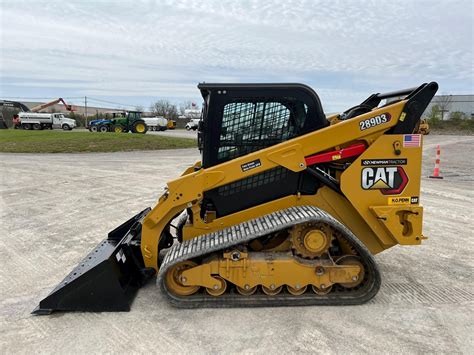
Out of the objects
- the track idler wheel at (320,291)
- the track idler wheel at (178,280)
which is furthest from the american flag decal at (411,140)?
the track idler wheel at (178,280)

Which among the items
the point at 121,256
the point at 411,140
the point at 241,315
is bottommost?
the point at 241,315

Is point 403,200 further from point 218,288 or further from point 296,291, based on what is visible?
point 218,288

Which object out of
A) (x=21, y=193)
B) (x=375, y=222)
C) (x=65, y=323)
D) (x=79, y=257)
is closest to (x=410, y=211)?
(x=375, y=222)

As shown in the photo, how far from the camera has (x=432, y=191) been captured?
375 inches

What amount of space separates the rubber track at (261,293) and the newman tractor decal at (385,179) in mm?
631

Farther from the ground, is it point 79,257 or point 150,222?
point 150,222

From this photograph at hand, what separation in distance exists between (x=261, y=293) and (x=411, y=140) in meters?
2.19

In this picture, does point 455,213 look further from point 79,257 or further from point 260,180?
point 79,257

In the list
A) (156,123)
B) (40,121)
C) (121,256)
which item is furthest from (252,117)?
(40,121)

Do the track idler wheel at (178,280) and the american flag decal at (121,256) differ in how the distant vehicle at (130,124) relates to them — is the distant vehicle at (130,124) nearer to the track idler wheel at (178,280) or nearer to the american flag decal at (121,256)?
the american flag decal at (121,256)

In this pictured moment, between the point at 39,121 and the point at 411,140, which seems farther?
the point at 39,121

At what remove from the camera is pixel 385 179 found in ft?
13.0

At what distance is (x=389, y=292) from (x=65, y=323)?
3.22 m

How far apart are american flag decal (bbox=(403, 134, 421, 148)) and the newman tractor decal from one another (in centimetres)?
25
